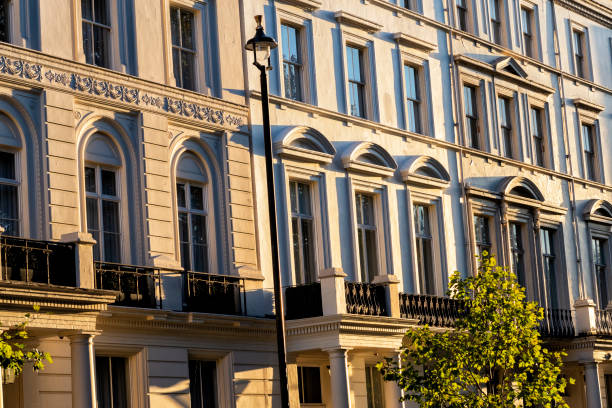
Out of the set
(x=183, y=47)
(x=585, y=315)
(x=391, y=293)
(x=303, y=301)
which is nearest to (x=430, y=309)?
(x=391, y=293)

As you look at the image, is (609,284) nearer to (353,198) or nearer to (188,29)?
(353,198)

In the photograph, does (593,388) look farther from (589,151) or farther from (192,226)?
(192,226)

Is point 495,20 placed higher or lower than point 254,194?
higher

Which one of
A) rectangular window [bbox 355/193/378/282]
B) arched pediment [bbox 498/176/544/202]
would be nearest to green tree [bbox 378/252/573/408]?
rectangular window [bbox 355/193/378/282]

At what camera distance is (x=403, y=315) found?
101ft

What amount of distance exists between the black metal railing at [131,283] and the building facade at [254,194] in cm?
4

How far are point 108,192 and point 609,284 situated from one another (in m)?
22.2

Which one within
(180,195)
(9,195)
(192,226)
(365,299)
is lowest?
(365,299)

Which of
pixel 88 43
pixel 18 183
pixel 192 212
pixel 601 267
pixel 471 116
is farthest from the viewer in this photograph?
pixel 601 267

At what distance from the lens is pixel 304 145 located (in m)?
30.8

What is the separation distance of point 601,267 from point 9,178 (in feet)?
80.3

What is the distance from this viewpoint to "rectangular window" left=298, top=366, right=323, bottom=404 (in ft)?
98.7

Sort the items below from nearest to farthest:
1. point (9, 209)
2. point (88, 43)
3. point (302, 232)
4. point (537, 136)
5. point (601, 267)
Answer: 1. point (9, 209)
2. point (88, 43)
3. point (302, 232)
4. point (537, 136)
5. point (601, 267)

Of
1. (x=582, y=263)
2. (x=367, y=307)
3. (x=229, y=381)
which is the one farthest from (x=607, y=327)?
(x=229, y=381)
